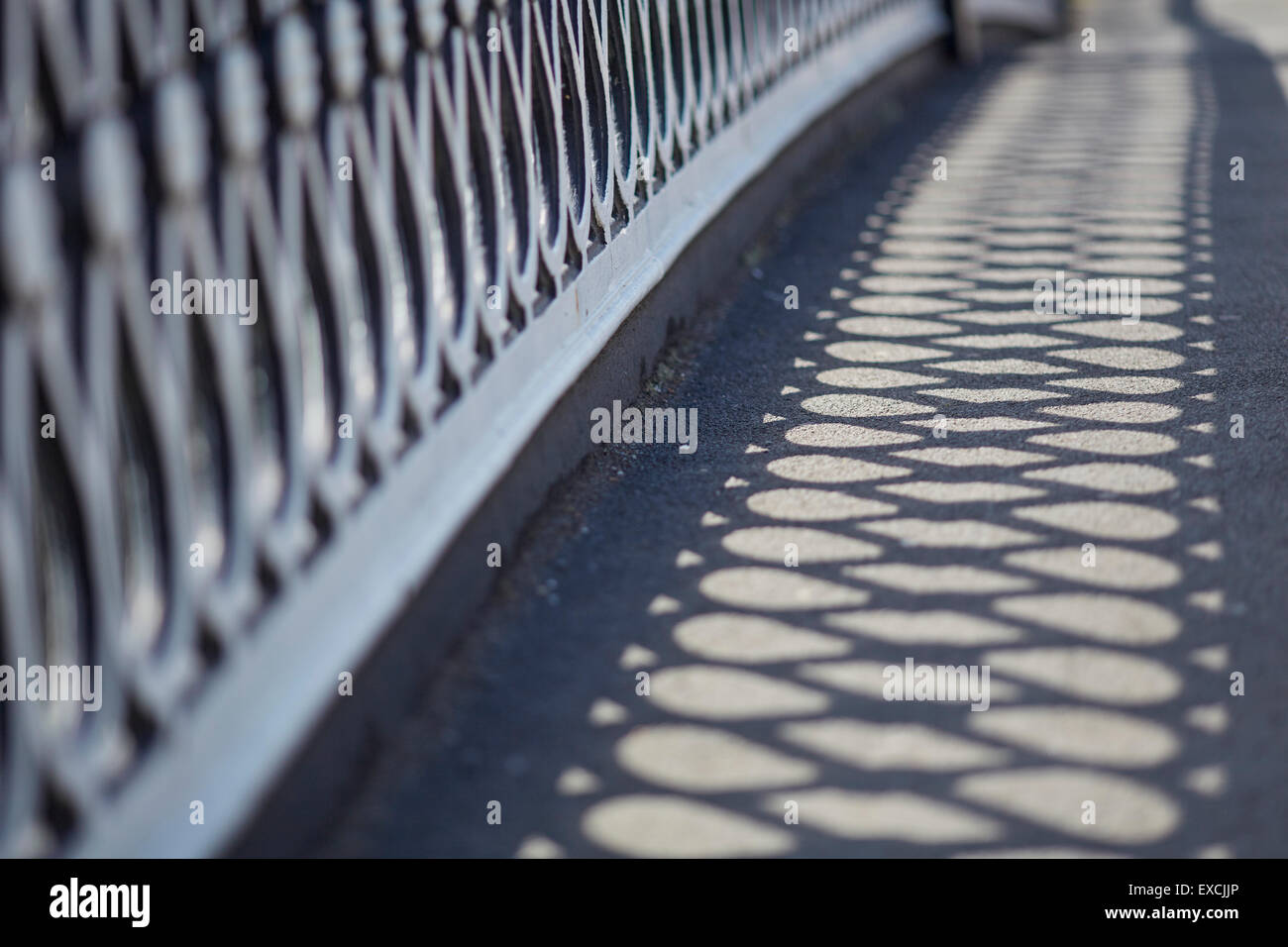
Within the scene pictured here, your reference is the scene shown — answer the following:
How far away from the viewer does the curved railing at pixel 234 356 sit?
226 cm

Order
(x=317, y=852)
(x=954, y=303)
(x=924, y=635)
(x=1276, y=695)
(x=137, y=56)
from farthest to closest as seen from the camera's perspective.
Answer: (x=954, y=303) → (x=924, y=635) → (x=1276, y=695) → (x=317, y=852) → (x=137, y=56)

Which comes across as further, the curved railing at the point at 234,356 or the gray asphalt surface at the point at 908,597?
the gray asphalt surface at the point at 908,597

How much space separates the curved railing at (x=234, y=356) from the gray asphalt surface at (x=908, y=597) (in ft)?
1.20

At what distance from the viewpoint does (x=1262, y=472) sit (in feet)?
13.6

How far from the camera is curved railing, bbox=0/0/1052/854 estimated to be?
88.8 inches

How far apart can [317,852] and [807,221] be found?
5.07 metres

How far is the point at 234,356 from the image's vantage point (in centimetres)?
268

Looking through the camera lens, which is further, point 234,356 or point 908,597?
point 908,597

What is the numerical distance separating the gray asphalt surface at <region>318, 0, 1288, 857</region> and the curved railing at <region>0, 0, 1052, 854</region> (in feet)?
1.20

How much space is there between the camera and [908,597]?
3.58 meters

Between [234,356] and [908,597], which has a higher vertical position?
[234,356]

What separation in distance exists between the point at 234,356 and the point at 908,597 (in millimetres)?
1626

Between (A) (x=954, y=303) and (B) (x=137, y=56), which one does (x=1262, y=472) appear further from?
(B) (x=137, y=56)
